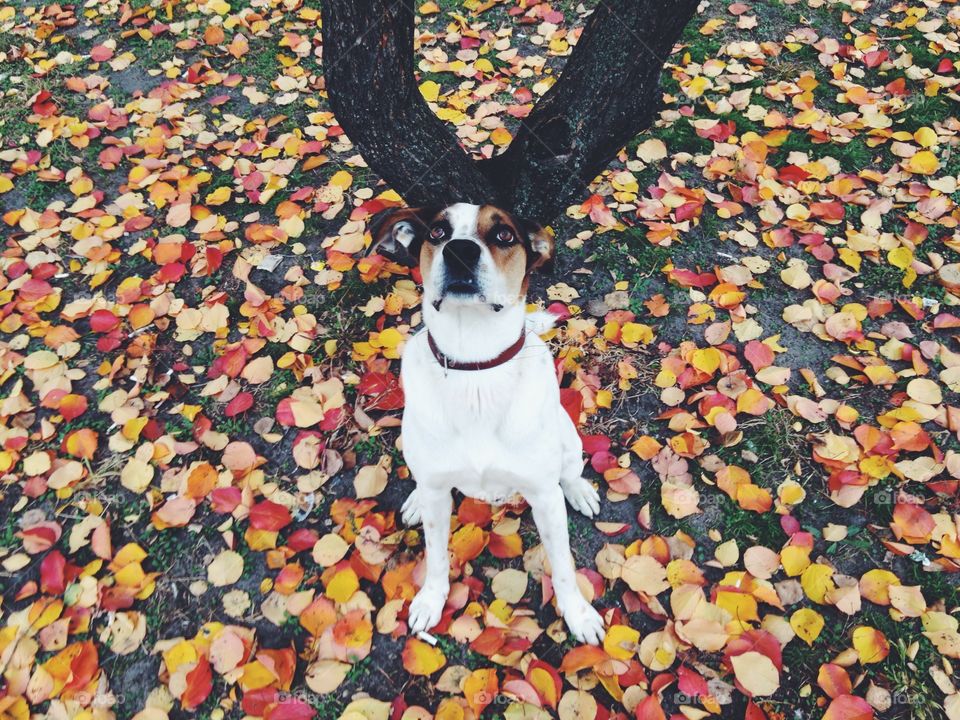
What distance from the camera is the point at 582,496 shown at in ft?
11.3

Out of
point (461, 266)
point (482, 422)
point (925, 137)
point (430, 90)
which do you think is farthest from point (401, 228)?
point (925, 137)

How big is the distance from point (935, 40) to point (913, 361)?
3700mm

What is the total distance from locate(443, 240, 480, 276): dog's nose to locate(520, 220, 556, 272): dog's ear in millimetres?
412

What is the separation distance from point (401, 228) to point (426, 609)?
1.83m

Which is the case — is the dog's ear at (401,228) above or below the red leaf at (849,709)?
above

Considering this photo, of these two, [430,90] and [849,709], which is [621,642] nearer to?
[849,709]

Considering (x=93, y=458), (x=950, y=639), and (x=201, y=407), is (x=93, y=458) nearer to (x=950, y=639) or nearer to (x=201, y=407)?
(x=201, y=407)

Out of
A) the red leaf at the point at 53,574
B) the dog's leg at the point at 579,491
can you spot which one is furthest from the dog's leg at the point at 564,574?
the red leaf at the point at 53,574

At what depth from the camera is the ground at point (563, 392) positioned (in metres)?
2.99

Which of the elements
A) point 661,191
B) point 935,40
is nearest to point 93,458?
point 661,191

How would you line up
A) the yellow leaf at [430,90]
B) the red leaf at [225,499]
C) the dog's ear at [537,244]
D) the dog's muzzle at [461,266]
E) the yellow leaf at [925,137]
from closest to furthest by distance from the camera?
1. the dog's muzzle at [461,266]
2. the dog's ear at [537,244]
3. the red leaf at [225,499]
4. the yellow leaf at [925,137]
5. the yellow leaf at [430,90]

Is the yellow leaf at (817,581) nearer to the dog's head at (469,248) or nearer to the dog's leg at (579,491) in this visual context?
the dog's leg at (579,491)

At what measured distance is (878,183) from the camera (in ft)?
15.8

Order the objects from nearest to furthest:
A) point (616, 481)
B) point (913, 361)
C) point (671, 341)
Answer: point (616, 481), point (913, 361), point (671, 341)
